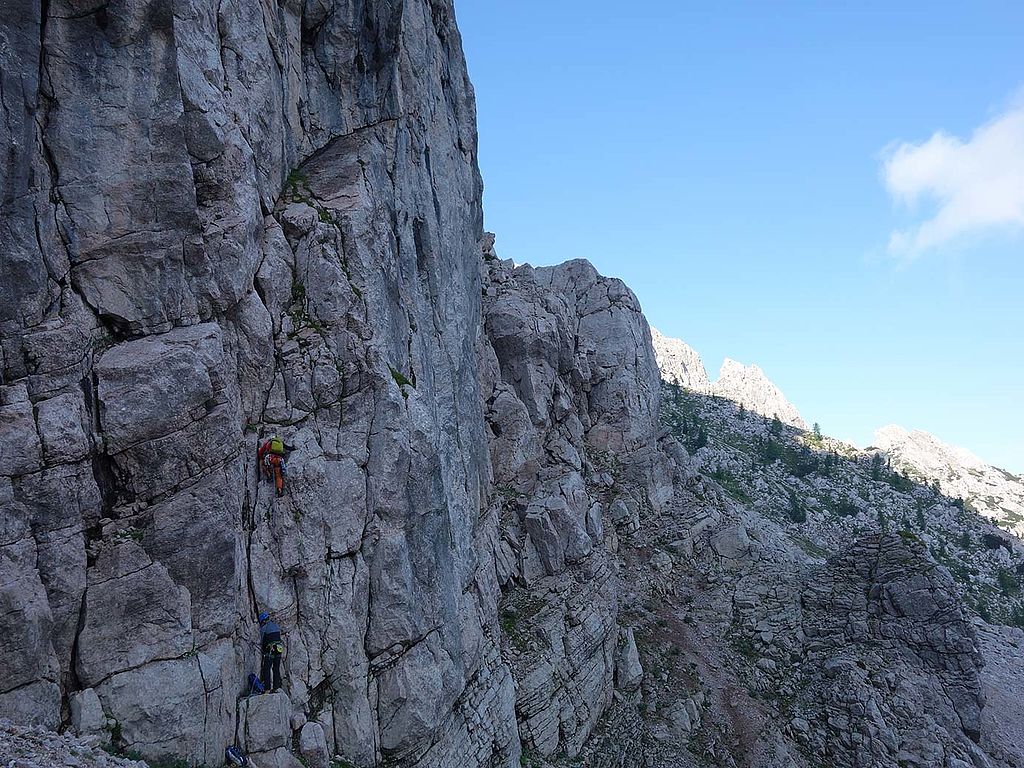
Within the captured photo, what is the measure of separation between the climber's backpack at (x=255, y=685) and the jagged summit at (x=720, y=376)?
13093 cm

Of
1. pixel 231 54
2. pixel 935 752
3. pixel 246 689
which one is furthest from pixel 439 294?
pixel 935 752

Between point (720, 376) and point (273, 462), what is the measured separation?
160021mm

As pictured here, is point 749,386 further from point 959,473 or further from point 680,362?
point 959,473

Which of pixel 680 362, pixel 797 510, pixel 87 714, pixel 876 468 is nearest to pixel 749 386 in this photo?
pixel 680 362

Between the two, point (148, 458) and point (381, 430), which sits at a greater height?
point (381, 430)

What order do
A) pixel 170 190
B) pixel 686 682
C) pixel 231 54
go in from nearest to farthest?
1. pixel 170 190
2. pixel 231 54
3. pixel 686 682

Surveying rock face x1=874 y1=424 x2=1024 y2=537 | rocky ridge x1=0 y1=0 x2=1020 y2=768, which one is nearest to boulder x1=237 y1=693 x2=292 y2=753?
rocky ridge x1=0 y1=0 x2=1020 y2=768

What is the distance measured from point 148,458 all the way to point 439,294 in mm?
15361

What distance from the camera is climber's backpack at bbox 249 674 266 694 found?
1856 centimetres

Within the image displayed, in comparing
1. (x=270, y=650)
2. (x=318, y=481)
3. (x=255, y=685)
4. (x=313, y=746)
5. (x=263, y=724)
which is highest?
(x=318, y=481)

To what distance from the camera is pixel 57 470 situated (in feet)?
51.3

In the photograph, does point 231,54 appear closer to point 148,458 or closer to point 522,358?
point 148,458

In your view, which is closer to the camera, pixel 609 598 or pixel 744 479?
pixel 609 598

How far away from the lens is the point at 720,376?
168375 millimetres
